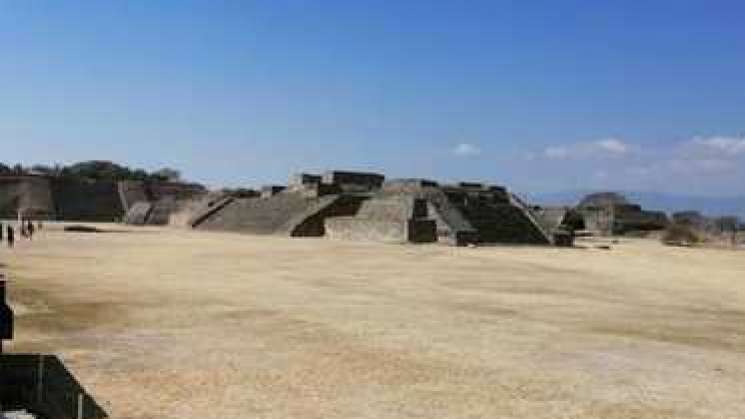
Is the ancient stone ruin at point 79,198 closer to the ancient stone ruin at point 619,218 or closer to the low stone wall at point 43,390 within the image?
the ancient stone ruin at point 619,218

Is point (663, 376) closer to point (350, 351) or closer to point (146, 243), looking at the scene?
point (350, 351)

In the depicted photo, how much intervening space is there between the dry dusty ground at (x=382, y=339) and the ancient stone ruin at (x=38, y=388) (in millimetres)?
284

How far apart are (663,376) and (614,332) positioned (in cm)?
450

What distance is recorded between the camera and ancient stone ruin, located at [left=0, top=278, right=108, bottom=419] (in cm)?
968

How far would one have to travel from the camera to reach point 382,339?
16219 millimetres

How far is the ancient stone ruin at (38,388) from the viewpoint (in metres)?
9.68

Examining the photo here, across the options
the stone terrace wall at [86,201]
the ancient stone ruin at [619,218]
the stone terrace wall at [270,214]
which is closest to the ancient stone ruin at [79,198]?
Answer: the stone terrace wall at [86,201]

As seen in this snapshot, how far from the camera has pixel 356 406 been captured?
11.3 meters

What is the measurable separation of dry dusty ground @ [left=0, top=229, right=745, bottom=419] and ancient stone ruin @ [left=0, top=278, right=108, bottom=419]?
284 millimetres

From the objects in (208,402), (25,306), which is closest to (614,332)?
(208,402)

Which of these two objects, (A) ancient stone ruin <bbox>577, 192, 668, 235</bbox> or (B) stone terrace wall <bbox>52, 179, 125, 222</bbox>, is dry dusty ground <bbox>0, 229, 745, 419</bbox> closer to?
(A) ancient stone ruin <bbox>577, 192, 668, 235</bbox>

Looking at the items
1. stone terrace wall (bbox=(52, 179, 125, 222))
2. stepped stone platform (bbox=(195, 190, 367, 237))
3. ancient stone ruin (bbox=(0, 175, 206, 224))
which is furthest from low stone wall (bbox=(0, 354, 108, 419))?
stone terrace wall (bbox=(52, 179, 125, 222))

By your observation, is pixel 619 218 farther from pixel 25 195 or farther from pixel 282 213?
pixel 25 195

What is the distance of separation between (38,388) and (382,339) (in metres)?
6.46
